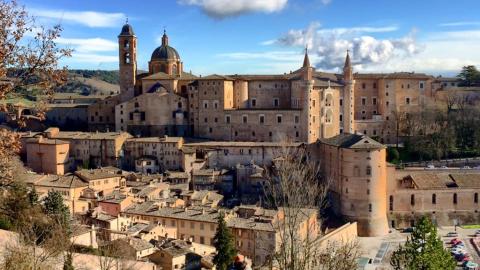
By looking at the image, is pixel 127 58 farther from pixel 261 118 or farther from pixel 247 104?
pixel 261 118

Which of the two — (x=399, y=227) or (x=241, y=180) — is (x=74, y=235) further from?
(x=399, y=227)

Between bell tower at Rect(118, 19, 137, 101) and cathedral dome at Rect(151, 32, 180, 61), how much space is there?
2818 millimetres

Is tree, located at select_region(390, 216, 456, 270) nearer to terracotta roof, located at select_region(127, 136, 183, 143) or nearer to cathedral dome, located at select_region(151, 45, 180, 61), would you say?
terracotta roof, located at select_region(127, 136, 183, 143)

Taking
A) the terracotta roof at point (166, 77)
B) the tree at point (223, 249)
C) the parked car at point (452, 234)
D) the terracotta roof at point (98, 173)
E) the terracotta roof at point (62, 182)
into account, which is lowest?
the parked car at point (452, 234)

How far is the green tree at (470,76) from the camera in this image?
60.7 meters

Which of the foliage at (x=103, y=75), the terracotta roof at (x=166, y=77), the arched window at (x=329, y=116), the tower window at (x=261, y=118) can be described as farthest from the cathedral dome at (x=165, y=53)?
the foliage at (x=103, y=75)

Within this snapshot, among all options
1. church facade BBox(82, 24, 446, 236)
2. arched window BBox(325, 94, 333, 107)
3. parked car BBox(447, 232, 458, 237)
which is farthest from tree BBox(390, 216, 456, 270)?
arched window BBox(325, 94, 333, 107)

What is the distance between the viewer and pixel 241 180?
40.8 metres

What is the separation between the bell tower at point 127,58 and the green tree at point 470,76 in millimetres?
35487

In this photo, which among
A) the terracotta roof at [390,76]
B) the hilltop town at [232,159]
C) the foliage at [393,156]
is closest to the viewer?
the hilltop town at [232,159]

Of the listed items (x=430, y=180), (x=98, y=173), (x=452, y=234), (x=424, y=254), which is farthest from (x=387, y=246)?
(x=98, y=173)

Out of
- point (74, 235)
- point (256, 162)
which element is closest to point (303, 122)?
point (256, 162)

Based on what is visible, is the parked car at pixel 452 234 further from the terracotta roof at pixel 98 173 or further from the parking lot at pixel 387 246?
the terracotta roof at pixel 98 173

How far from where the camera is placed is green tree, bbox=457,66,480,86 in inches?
2391
